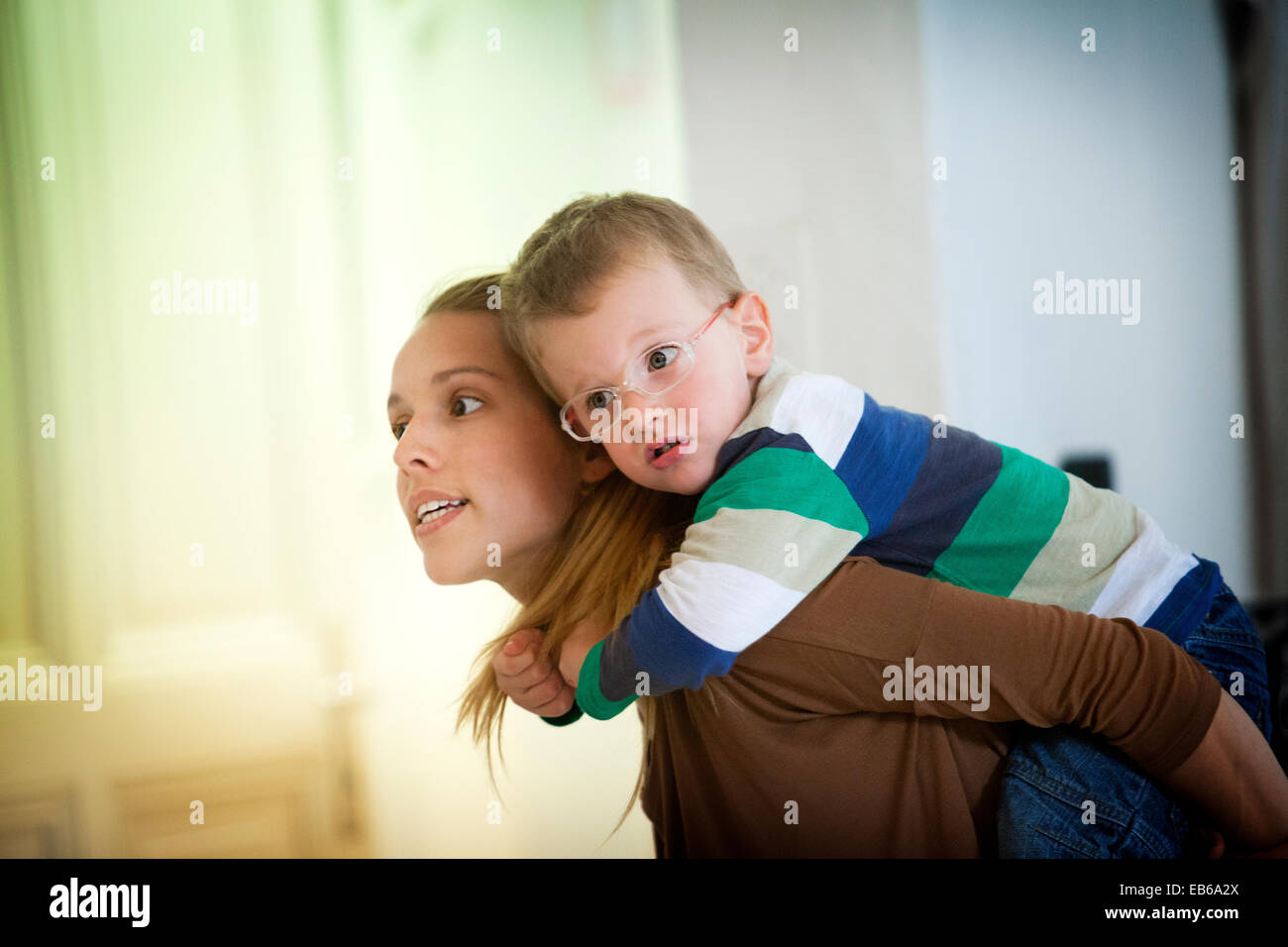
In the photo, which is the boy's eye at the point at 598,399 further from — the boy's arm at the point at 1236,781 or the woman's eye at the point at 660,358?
the boy's arm at the point at 1236,781

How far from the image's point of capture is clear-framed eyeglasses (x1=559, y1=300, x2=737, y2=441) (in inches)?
40.8

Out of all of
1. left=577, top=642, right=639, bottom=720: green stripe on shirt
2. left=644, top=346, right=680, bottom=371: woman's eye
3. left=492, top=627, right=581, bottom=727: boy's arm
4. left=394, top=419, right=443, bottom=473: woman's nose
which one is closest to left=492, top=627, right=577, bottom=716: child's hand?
left=492, top=627, right=581, bottom=727: boy's arm

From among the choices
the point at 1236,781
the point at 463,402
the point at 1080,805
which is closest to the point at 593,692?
the point at 463,402

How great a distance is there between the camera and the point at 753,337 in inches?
43.6

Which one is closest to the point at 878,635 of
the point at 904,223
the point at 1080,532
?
the point at 1080,532

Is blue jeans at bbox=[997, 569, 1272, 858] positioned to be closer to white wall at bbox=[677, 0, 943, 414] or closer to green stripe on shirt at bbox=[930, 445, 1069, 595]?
green stripe on shirt at bbox=[930, 445, 1069, 595]

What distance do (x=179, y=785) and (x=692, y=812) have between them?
30.0 inches

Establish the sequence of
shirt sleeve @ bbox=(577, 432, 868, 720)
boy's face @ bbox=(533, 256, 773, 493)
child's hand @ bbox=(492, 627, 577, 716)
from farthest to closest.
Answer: child's hand @ bbox=(492, 627, 577, 716)
boy's face @ bbox=(533, 256, 773, 493)
shirt sleeve @ bbox=(577, 432, 868, 720)

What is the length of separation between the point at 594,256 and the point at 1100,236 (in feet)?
2.39

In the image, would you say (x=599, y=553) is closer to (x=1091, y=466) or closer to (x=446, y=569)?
(x=446, y=569)

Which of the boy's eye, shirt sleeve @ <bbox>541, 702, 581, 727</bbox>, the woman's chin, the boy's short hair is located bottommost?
shirt sleeve @ <bbox>541, 702, 581, 727</bbox>

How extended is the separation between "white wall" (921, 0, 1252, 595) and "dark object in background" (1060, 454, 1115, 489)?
14mm
